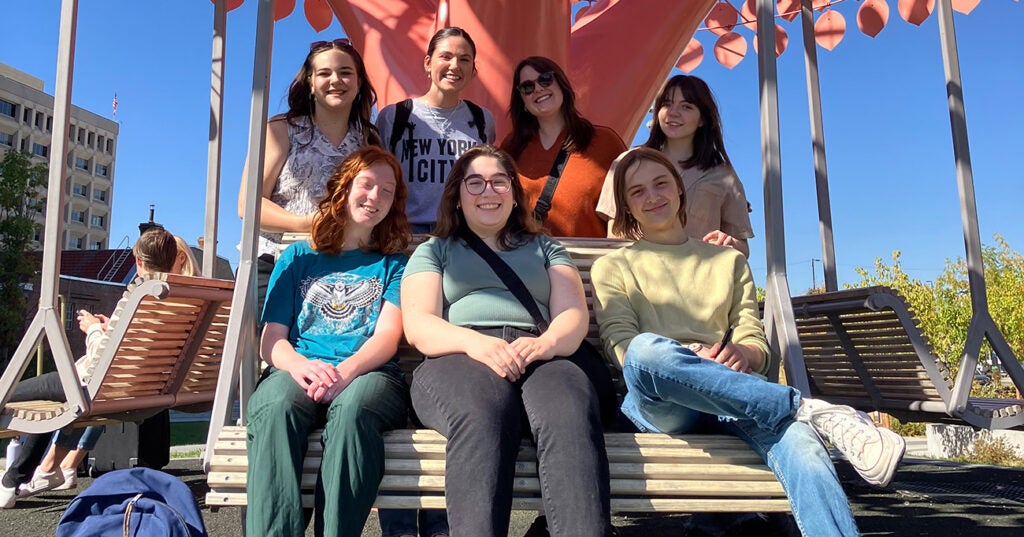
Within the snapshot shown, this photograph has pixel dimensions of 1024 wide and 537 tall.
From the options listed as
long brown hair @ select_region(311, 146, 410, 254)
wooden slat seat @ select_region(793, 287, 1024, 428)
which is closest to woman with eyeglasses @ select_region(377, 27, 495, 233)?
long brown hair @ select_region(311, 146, 410, 254)

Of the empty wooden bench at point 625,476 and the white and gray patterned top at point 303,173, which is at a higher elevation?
the white and gray patterned top at point 303,173

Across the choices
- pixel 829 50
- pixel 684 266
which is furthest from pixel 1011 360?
pixel 829 50

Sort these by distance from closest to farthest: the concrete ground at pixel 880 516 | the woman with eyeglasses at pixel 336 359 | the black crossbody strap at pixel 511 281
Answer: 1. the woman with eyeglasses at pixel 336 359
2. the black crossbody strap at pixel 511 281
3. the concrete ground at pixel 880 516

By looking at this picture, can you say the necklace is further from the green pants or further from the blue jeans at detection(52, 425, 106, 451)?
the blue jeans at detection(52, 425, 106, 451)

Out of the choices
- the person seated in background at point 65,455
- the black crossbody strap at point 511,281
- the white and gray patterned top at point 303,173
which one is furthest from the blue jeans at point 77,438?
the black crossbody strap at point 511,281

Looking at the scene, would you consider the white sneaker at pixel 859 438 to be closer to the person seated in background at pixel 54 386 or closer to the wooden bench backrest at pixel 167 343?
the wooden bench backrest at pixel 167 343

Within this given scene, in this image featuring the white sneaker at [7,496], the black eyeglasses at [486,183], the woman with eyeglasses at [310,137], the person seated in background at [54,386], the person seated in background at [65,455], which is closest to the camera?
the black eyeglasses at [486,183]

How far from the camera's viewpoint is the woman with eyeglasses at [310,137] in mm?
2965

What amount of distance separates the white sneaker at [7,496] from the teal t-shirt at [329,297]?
135 inches

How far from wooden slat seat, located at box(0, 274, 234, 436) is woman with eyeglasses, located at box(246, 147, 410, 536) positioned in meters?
0.50

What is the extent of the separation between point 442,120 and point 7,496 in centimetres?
371

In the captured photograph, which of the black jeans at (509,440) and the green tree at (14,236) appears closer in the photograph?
the black jeans at (509,440)

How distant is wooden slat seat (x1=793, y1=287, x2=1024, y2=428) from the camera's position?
3.05 metres

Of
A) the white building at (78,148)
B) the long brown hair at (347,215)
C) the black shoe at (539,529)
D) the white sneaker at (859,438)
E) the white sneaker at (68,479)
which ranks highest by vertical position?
the white building at (78,148)
